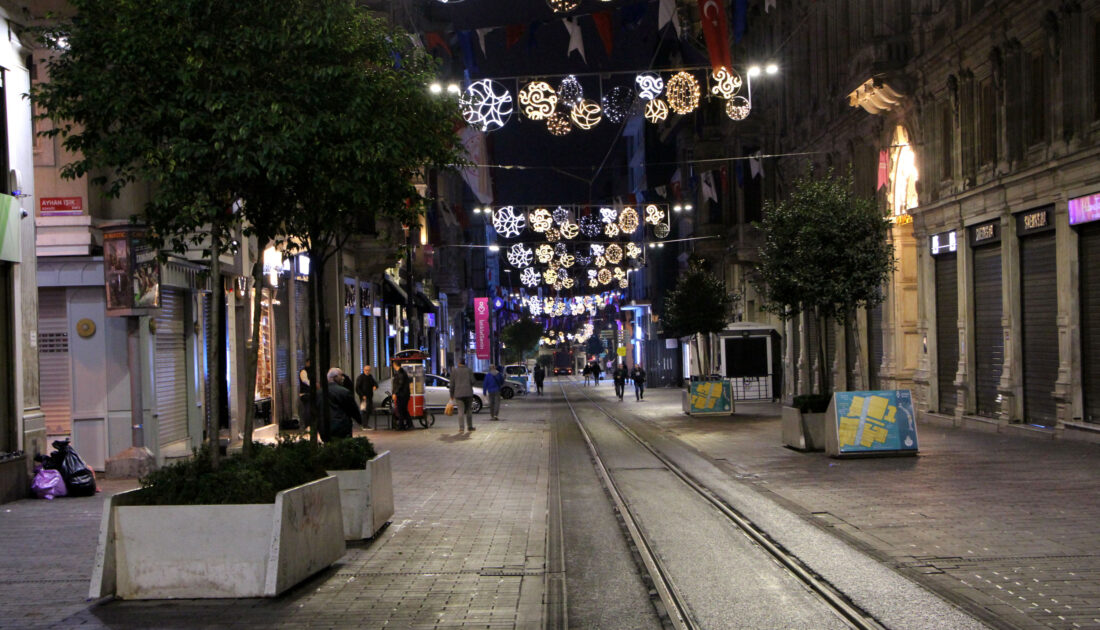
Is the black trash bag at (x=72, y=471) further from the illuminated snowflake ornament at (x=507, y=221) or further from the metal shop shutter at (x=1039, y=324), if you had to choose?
the metal shop shutter at (x=1039, y=324)

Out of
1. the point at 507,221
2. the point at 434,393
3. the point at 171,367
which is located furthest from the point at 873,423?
the point at 434,393

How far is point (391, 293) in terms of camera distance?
47.1 meters

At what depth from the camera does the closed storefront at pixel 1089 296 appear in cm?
2014

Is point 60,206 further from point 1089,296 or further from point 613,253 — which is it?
point 613,253

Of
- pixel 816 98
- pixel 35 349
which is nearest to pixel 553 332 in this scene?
pixel 816 98

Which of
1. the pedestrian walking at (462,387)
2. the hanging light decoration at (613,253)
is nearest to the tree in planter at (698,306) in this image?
the hanging light decoration at (613,253)

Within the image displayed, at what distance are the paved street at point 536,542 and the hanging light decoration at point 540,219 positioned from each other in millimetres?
12997

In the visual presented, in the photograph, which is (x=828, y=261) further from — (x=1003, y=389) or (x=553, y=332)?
(x=553, y=332)

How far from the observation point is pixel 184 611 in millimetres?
8117

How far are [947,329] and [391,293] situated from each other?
25276mm

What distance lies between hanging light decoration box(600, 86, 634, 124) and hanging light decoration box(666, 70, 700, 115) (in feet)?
2.84

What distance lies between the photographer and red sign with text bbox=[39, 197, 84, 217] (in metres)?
18.4

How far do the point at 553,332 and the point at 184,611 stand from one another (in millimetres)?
129045

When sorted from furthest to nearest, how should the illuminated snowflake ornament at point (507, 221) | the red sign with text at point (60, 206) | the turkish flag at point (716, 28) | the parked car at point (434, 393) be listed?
the parked car at point (434, 393) → the illuminated snowflake ornament at point (507, 221) → the turkish flag at point (716, 28) → the red sign with text at point (60, 206)
